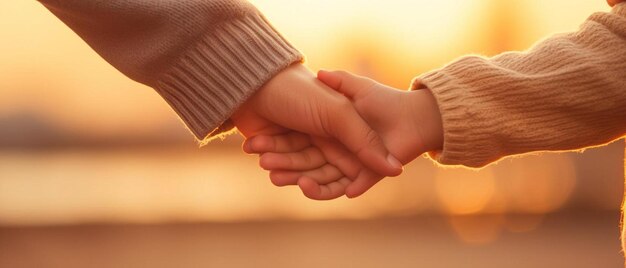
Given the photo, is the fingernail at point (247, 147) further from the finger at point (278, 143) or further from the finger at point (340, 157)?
the finger at point (340, 157)

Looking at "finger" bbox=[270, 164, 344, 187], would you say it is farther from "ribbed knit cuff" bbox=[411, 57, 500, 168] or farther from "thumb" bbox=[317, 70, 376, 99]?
"ribbed knit cuff" bbox=[411, 57, 500, 168]

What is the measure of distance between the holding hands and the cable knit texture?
0.36ft

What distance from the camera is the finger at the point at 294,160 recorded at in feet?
10.6

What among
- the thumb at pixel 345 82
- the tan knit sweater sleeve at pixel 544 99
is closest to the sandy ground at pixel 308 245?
the thumb at pixel 345 82

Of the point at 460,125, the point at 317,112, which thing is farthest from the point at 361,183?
the point at 460,125

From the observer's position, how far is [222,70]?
3133 mm

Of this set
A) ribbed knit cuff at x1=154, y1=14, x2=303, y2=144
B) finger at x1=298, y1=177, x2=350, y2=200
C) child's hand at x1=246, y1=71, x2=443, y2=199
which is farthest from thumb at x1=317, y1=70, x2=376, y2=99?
finger at x1=298, y1=177, x2=350, y2=200

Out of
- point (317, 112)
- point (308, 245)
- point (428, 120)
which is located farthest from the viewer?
point (308, 245)

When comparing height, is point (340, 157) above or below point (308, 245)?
above

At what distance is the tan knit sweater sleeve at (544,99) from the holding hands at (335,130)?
0.11 m

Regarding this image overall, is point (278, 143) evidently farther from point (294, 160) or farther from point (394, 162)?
point (394, 162)

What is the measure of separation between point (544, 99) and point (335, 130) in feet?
1.82

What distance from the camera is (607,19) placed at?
287cm

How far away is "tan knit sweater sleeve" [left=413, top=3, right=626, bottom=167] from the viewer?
2824 millimetres
